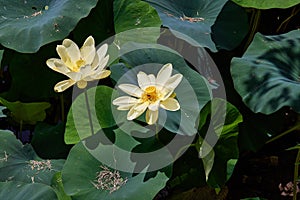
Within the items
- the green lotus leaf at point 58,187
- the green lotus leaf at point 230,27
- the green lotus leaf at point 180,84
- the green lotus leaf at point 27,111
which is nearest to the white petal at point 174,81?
the green lotus leaf at point 180,84

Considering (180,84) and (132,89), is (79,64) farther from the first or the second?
(180,84)

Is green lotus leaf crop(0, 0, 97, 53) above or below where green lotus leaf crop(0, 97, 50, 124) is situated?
above

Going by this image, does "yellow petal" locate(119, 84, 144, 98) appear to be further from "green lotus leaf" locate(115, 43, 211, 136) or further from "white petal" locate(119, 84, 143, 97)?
"green lotus leaf" locate(115, 43, 211, 136)

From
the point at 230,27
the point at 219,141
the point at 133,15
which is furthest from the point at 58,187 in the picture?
the point at 230,27

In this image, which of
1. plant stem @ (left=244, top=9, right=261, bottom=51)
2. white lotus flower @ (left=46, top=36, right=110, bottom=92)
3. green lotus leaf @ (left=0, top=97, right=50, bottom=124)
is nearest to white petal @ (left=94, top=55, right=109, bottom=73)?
white lotus flower @ (left=46, top=36, right=110, bottom=92)

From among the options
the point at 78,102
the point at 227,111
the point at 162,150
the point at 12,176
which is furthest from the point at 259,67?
the point at 12,176

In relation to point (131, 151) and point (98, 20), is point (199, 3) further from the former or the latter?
point (131, 151)
